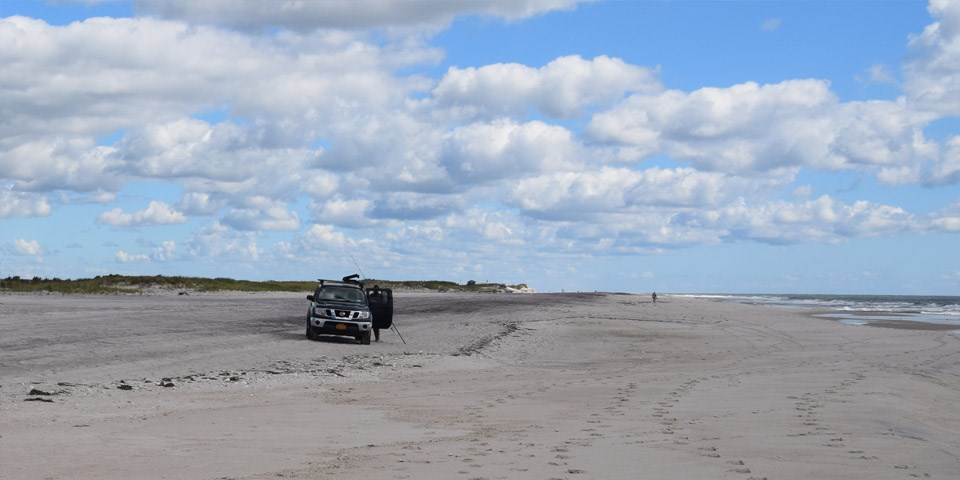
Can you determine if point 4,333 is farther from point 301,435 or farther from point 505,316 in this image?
point 505,316

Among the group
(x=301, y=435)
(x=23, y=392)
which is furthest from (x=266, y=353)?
(x=301, y=435)

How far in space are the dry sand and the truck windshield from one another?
4.48 ft

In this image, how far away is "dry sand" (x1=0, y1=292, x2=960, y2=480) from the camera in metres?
10.8

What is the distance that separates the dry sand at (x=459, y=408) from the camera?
10.8 m

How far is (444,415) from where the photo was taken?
15570 millimetres

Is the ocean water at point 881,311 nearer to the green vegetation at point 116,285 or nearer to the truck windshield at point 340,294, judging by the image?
the truck windshield at point 340,294

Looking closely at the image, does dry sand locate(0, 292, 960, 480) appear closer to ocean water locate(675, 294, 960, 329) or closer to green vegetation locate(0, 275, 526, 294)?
ocean water locate(675, 294, 960, 329)

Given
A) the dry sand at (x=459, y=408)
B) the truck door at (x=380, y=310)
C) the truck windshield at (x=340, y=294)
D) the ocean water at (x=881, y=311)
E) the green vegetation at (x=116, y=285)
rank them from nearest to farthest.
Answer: the dry sand at (x=459, y=408)
the truck windshield at (x=340, y=294)
the truck door at (x=380, y=310)
the ocean water at (x=881, y=311)
the green vegetation at (x=116, y=285)

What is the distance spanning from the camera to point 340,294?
31859mm

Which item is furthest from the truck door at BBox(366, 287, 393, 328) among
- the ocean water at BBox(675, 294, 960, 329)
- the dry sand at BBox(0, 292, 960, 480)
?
the ocean water at BBox(675, 294, 960, 329)

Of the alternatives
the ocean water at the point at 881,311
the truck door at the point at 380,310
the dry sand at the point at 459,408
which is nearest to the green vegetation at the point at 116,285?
the ocean water at the point at 881,311

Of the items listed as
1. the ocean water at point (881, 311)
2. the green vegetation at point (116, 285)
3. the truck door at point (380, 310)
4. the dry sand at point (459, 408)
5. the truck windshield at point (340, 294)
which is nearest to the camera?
the dry sand at point (459, 408)

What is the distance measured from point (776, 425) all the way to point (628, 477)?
501cm

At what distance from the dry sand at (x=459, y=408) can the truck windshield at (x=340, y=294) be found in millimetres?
1367
